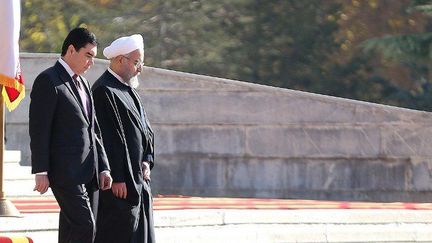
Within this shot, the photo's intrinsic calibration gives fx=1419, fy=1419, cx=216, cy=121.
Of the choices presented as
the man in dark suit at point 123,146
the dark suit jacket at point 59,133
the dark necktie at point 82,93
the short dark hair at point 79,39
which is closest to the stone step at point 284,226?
the man in dark suit at point 123,146

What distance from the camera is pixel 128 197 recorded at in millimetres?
9484

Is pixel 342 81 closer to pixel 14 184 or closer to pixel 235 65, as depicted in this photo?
pixel 235 65

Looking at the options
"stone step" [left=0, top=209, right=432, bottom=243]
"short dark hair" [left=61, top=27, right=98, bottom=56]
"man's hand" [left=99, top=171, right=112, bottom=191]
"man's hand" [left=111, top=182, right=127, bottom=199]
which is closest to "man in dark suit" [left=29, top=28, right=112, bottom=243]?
"short dark hair" [left=61, top=27, right=98, bottom=56]

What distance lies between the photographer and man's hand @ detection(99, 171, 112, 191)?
8.99m

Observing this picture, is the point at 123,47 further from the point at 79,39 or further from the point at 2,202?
the point at 2,202

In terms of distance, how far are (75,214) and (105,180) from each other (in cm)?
41

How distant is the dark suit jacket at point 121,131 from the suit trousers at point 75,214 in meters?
0.73

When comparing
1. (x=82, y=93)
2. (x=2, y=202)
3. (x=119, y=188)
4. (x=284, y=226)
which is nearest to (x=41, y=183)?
(x=82, y=93)

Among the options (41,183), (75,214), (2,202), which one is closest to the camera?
(41,183)

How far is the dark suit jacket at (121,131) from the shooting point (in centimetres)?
945

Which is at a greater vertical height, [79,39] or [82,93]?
[79,39]

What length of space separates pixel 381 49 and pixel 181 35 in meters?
5.54

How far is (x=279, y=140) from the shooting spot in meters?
17.2

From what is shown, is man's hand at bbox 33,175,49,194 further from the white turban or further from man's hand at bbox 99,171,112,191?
the white turban
